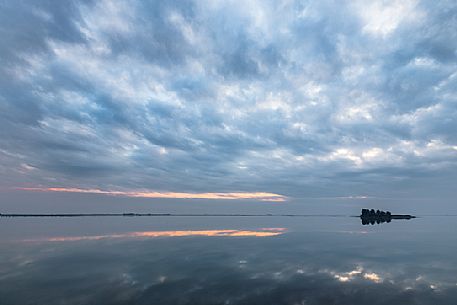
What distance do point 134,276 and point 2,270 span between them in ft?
59.5

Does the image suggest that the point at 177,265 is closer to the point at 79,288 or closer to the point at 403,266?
the point at 79,288

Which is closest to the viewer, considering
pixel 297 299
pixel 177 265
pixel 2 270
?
pixel 297 299

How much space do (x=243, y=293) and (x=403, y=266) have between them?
27.9 metres

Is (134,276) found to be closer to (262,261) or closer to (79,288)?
(79,288)

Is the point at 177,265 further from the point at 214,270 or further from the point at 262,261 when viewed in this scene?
the point at 262,261

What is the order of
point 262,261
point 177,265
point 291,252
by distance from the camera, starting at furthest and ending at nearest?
point 291,252
point 262,261
point 177,265

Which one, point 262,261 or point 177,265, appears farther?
point 262,261

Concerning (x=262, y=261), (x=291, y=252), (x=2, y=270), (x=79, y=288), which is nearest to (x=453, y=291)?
(x=262, y=261)

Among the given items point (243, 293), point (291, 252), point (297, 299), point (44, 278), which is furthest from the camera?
point (291, 252)

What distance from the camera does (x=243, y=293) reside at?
26.2m

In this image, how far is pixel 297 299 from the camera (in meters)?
24.3

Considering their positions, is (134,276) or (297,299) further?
(134,276)

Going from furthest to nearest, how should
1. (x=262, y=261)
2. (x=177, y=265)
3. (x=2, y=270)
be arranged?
(x=262, y=261), (x=177, y=265), (x=2, y=270)

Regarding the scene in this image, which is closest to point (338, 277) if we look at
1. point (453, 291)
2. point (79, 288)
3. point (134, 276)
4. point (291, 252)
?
point (453, 291)
